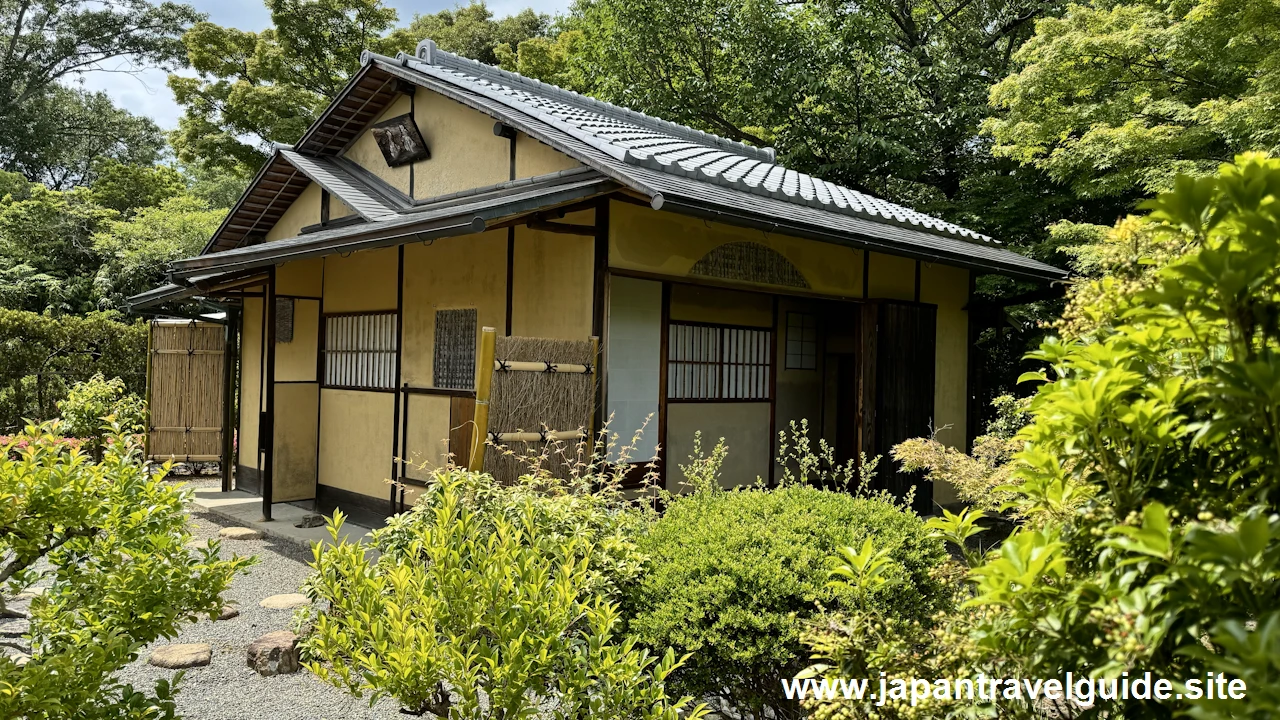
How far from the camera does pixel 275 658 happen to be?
449 cm

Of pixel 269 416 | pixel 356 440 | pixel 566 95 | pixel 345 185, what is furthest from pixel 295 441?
pixel 566 95

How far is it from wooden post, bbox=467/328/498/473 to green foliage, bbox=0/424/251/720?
2263mm

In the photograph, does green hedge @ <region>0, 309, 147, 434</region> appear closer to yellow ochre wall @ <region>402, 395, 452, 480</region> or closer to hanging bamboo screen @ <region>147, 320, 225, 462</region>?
hanging bamboo screen @ <region>147, 320, 225, 462</region>

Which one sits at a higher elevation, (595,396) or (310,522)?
(595,396)

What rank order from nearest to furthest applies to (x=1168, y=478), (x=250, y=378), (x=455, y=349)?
(x=1168, y=478), (x=455, y=349), (x=250, y=378)

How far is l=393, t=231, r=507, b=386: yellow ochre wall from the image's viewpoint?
272 inches

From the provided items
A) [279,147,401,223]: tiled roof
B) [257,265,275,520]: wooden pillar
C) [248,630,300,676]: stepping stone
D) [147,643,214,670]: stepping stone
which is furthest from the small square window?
[147,643,214,670]: stepping stone

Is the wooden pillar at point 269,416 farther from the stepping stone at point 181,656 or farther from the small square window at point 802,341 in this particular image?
the small square window at point 802,341

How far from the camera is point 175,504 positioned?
119 inches

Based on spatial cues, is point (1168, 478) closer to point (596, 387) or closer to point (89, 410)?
point (596, 387)

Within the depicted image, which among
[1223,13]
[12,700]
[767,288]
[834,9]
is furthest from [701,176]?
[834,9]

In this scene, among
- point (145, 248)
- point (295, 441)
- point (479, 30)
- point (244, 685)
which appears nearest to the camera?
point (244, 685)

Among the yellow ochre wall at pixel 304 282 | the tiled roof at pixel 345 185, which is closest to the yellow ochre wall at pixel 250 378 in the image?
the yellow ochre wall at pixel 304 282

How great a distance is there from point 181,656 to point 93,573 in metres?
2.25
